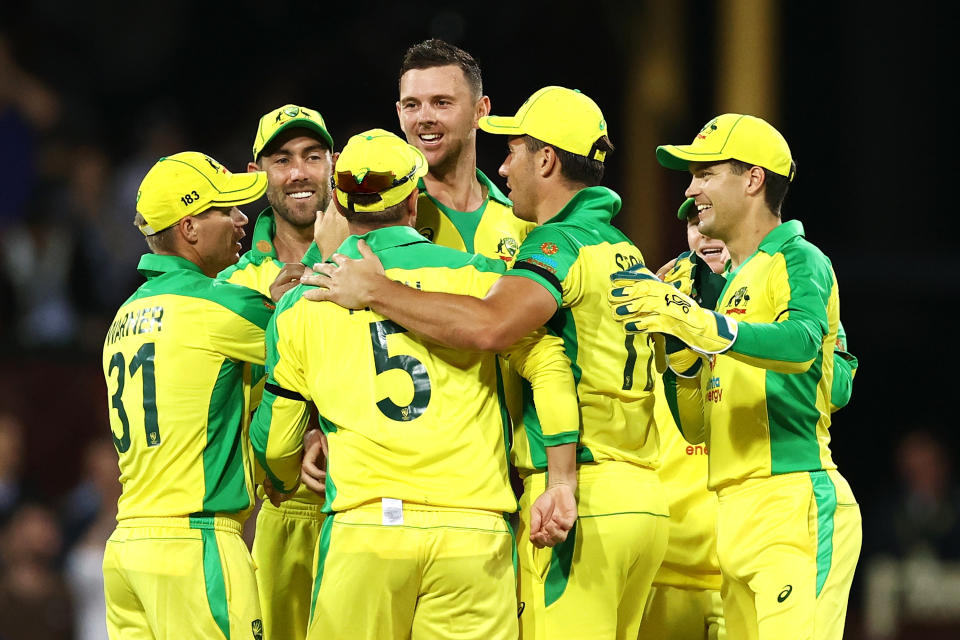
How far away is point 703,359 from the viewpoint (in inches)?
212

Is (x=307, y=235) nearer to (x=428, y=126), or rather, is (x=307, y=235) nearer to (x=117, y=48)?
(x=428, y=126)

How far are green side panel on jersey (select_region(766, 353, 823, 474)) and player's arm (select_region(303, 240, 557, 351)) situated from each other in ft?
3.04

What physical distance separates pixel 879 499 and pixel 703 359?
7.03m

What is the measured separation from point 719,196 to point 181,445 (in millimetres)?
2130

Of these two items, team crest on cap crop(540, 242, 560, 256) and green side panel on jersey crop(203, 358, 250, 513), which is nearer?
team crest on cap crop(540, 242, 560, 256)

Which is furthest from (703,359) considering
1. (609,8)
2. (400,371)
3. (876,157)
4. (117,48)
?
(117,48)

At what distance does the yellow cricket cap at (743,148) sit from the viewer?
17.2 ft

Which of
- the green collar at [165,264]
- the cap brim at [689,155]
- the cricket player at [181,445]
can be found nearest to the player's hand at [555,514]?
the cricket player at [181,445]

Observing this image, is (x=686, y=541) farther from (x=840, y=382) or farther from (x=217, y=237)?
(x=217, y=237)

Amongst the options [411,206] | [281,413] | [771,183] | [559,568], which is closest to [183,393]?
[281,413]

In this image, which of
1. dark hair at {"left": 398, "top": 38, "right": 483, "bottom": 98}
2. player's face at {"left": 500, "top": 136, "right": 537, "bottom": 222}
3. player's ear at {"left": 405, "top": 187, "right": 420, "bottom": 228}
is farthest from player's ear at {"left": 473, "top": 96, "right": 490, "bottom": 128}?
player's ear at {"left": 405, "top": 187, "right": 420, "bottom": 228}

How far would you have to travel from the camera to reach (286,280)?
530 centimetres

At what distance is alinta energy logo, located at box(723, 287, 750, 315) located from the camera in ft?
17.0

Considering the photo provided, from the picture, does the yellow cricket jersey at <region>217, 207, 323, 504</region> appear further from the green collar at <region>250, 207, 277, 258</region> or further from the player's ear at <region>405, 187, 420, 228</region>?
the player's ear at <region>405, 187, 420, 228</region>
